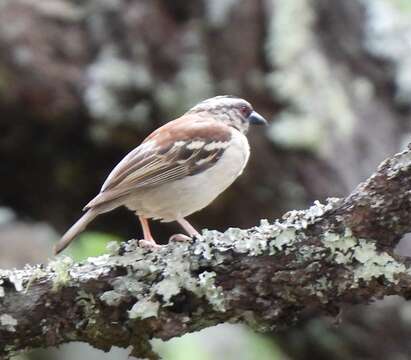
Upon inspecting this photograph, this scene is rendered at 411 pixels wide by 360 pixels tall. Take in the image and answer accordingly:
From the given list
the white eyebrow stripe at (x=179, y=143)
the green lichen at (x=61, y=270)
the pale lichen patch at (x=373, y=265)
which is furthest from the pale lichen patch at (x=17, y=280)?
the white eyebrow stripe at (x=179, y=143)

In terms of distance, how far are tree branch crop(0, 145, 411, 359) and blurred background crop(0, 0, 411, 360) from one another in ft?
11.2

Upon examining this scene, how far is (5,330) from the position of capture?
10.1 ft

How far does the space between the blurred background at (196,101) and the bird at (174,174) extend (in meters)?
2.02

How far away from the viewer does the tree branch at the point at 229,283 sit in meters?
3.04

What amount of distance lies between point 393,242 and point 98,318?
102 cm

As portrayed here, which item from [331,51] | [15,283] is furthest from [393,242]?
[331,51]

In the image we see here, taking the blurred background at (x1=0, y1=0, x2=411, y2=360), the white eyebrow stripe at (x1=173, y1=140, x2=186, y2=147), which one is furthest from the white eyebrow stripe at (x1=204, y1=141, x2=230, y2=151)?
the blurred background at (x1=0, y1=0, x2=411, y2=360)

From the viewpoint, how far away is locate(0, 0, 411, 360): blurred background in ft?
21.9

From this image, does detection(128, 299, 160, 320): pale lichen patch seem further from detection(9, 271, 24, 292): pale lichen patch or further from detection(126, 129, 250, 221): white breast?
detection(126, 129, 250, 221): white breast

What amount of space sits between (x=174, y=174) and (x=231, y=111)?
978mm

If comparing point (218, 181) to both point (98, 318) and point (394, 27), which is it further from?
point (394, 27)

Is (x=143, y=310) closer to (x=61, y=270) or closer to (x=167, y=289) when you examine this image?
(x=167, y=289)

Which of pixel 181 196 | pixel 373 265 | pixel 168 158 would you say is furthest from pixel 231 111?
pixel 373 265

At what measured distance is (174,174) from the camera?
4375 millimetres
